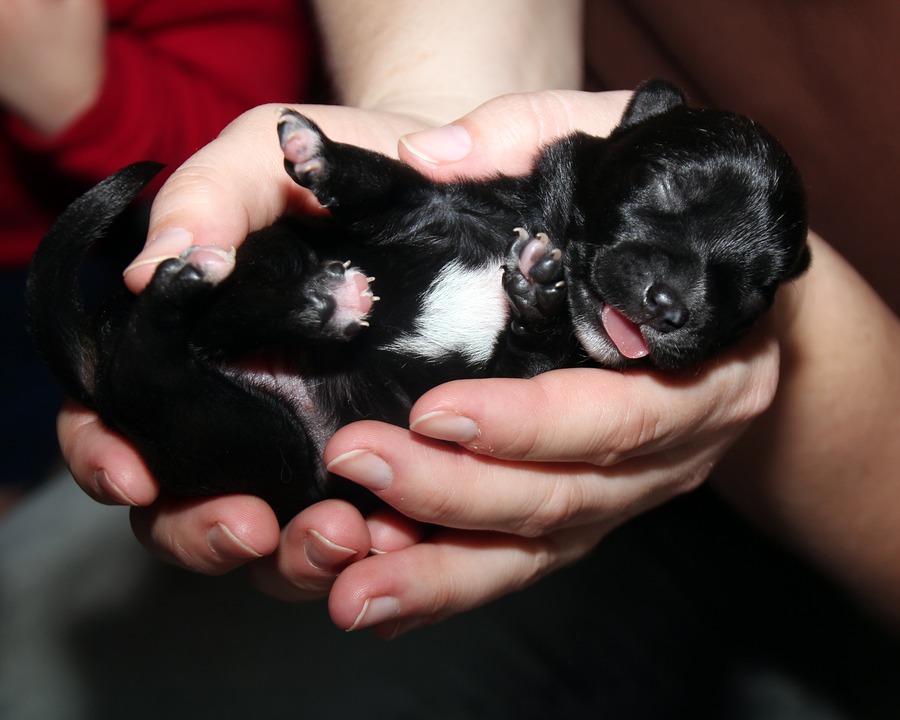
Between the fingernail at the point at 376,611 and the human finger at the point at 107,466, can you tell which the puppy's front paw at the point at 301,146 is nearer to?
the human finger at the point at 107,466

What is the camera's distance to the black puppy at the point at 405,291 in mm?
1834

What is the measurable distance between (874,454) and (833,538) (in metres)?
0.34

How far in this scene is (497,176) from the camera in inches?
88.0

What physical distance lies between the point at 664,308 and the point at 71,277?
4.41 feet

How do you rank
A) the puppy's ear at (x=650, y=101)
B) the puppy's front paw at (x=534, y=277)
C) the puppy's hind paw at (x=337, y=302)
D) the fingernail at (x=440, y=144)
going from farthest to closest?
the puppy's ear at (x=650, y=101) → the fingernail at (x=440, y=144) → the puppy's front paw at (x=534, y=277) → the puppy's hind paw at (x=337, y=302)

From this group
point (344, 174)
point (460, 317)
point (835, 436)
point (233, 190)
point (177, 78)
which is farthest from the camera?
point (177, 78)

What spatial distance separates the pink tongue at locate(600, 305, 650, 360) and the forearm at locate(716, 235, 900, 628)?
74 centimetres

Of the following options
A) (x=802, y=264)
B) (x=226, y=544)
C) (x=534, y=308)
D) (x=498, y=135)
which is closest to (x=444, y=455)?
(x=534, y=308)

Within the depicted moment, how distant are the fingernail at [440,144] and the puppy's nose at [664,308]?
24.4 inches

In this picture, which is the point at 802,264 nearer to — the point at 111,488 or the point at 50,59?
the point at 111,488

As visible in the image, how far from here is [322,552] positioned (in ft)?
6.20

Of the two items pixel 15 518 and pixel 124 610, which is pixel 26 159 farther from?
pixel 124 610

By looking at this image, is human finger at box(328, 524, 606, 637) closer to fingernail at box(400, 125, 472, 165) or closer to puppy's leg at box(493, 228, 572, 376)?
puppy's leg at box(493, 228, 572, 376)

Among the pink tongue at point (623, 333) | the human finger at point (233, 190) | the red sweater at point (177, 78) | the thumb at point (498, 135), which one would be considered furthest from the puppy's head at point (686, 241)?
the red sweater at point (177, 78)
